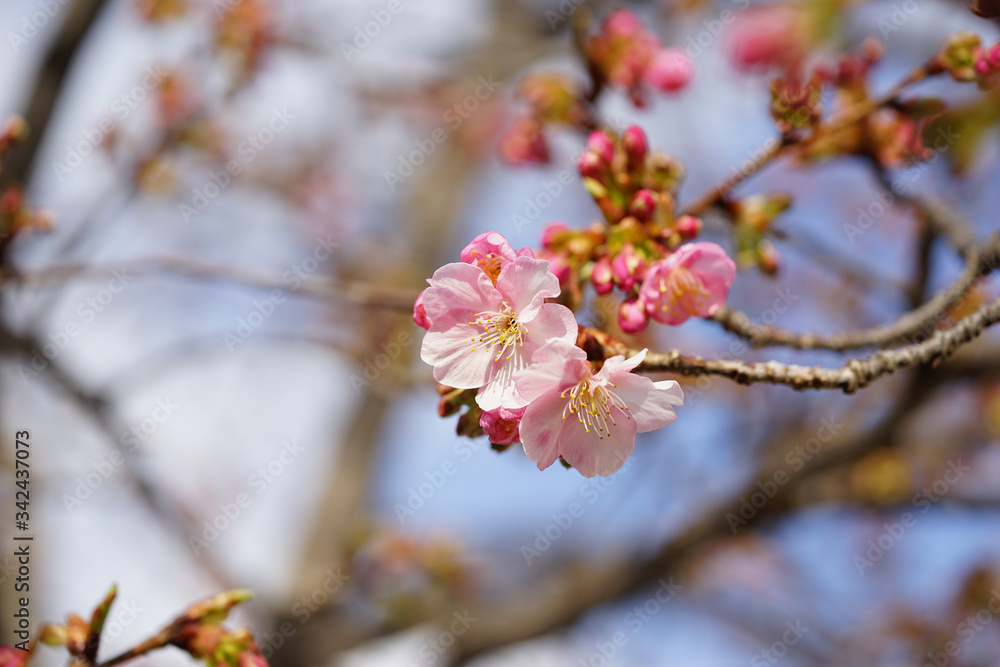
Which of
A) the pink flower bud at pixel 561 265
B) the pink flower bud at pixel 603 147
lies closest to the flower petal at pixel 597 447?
the pink flower bud at pixel 561 265

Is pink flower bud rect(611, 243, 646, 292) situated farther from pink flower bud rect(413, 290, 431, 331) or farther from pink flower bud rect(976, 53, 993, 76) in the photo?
pink flower bud rect(976, 53, 993, 76)

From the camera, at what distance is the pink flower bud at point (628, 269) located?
1.15 metres

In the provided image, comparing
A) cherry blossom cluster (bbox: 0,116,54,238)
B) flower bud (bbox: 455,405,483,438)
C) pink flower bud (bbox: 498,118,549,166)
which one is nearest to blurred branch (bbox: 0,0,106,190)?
cherry blossom cluster (bbox: 0,116,54,238)

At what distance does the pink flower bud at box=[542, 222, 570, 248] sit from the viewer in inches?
48.5

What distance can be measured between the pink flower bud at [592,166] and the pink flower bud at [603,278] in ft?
0.67

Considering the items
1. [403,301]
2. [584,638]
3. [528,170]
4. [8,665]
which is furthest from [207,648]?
[584,638]

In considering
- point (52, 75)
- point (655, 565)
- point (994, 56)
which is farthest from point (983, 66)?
point (52, 75)

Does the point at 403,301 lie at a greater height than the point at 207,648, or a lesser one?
greater

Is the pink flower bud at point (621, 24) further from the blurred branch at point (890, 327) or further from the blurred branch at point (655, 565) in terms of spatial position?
the blurred branch at point (655, 565)

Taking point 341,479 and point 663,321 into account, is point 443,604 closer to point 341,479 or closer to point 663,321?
point 341,479

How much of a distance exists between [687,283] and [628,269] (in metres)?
0.10

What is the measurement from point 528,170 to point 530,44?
3.12 m

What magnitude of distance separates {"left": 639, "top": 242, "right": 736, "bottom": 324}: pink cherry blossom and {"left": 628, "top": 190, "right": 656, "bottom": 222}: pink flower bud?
0.15 meters

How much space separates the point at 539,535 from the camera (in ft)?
15.3
